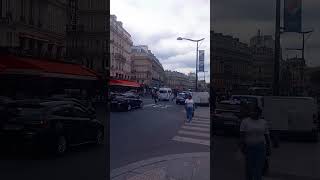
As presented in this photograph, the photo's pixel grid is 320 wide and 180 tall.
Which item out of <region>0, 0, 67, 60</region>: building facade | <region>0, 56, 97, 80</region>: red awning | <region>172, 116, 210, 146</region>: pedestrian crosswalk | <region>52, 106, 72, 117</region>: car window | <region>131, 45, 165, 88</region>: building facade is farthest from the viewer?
<region>172, 116, 210, 146</region>: pedestrian crosswalk

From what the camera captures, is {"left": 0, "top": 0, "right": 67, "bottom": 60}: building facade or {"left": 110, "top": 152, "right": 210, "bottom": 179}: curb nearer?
{"left": 0, "top": 0, "right": 67, "bottom": 60}: building facade

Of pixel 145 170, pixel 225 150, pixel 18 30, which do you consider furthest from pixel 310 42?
pixel 18 30

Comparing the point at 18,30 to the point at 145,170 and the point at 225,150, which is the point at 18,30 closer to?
the point at 145,170

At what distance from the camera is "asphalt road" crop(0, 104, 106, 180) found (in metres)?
6.26

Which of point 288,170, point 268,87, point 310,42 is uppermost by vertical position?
point 310,42

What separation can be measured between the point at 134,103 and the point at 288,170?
9.19ft

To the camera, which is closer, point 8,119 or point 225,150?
point 8,119

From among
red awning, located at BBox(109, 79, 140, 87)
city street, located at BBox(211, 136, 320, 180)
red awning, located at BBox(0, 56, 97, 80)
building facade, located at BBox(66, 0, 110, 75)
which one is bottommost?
city street, located at BBox(211, 136, 320, 180)

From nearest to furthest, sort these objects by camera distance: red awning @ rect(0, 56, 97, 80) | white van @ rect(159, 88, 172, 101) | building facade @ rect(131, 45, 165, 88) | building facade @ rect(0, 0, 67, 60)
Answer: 1. red awning @ rect(0, 56, 97, 80)
2. building facade @ rect(0, 0, 67, 60)
3. building facade @ rect(131, 45, 165, 88)
4. white van @ rect(159, 88, 172, 101)

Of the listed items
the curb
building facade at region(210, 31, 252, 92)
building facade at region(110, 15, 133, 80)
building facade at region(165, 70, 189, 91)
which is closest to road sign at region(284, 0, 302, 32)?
building facade at region(210, 31, 252, 92)

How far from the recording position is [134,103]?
6.61m

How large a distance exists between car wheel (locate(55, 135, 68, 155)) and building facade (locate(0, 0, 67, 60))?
1.12 metres

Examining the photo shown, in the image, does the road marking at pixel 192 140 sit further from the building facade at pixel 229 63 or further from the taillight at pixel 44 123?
→ the taillight at pixel 44 123

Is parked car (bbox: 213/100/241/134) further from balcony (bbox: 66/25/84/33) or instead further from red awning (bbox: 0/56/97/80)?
balcony (bbox: 66/25/84/33)
